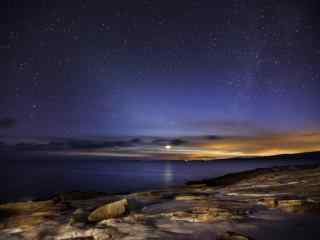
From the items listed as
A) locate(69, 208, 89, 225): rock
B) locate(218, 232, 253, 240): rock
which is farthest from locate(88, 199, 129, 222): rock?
locate(218, 232, 253, 240): rock

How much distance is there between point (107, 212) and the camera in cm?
1164

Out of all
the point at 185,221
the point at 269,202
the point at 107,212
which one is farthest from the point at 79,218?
the point at 269,202

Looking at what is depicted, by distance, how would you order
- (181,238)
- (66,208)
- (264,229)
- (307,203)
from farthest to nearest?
(66,208), (307,203), (264,229), (181,238)

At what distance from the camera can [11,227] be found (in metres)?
11.4

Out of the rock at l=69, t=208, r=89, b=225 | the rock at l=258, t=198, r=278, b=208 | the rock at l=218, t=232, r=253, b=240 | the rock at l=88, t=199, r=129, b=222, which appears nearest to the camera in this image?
the rock at l=218, t=232, r=253, b=240

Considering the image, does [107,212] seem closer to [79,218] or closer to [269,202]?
[79,218]

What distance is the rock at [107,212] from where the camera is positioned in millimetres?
11450

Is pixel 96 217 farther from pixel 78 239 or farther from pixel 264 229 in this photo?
pixel 264 229

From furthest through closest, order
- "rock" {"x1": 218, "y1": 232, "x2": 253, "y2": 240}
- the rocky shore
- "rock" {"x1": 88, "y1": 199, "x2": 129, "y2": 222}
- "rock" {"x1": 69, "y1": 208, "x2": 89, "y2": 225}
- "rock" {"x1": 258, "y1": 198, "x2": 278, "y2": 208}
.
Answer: "rock" {"x1": 258, "y1": 198, "x2": 278, "y2": 208}
"rock" {"x1": 88, "y1": 199, "x2": 129, "y2": 222}
"rock" {"x1": 69, "y1": 208, "x2": 89, "y2": 225}
the rocky shore
"rock" {"x1": 218, "y1": 232, "x2": 253, "y2": 240}

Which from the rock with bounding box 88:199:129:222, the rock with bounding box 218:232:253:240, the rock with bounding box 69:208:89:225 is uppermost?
the rock with bounding box 88:199:129:222

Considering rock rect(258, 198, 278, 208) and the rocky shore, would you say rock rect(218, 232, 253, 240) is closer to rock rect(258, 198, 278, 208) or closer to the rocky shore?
the rocky shore

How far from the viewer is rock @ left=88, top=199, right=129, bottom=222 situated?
11.4 metres

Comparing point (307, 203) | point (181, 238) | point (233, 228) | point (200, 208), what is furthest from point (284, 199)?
point (181, 238)

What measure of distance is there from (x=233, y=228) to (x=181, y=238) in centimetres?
180
